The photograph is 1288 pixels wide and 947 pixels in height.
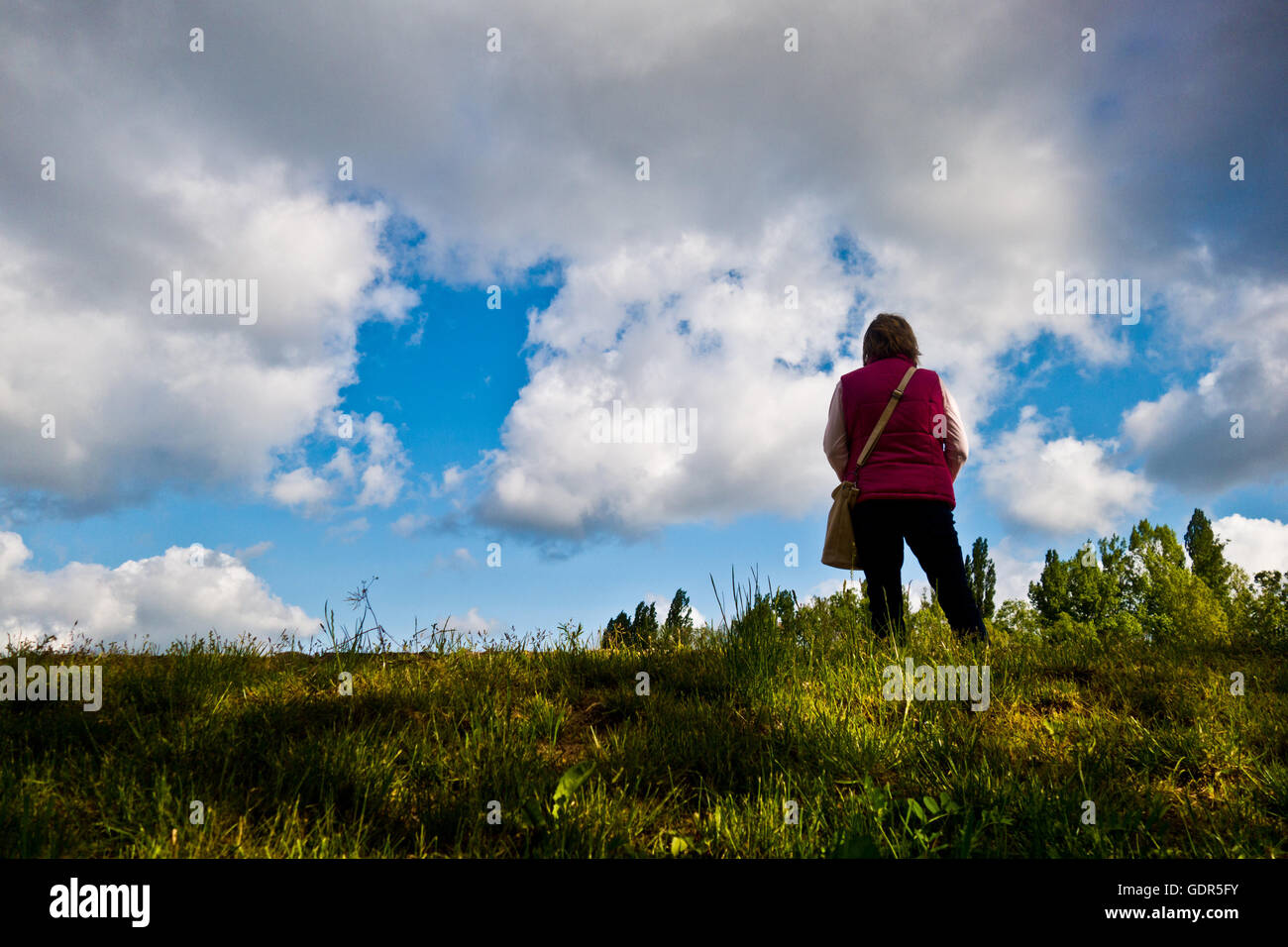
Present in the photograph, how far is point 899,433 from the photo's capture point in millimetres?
5703

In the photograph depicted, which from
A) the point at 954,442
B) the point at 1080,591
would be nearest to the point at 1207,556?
the point at 1080,591

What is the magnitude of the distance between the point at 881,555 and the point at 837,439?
1.06m

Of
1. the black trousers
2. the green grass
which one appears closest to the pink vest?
the black trousers

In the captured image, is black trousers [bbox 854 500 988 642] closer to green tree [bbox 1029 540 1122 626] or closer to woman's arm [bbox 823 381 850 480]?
woman's arm [bbox 823 381 850 480]

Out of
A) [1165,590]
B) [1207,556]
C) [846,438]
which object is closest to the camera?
[846,438]

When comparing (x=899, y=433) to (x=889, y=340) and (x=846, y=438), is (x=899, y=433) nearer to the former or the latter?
(x=846, y=438)

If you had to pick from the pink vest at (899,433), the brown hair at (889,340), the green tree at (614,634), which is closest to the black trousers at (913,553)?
the pink vest at (899,433)

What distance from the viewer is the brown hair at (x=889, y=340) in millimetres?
6125

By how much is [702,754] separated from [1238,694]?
3.81m

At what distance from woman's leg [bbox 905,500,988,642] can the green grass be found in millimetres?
423
